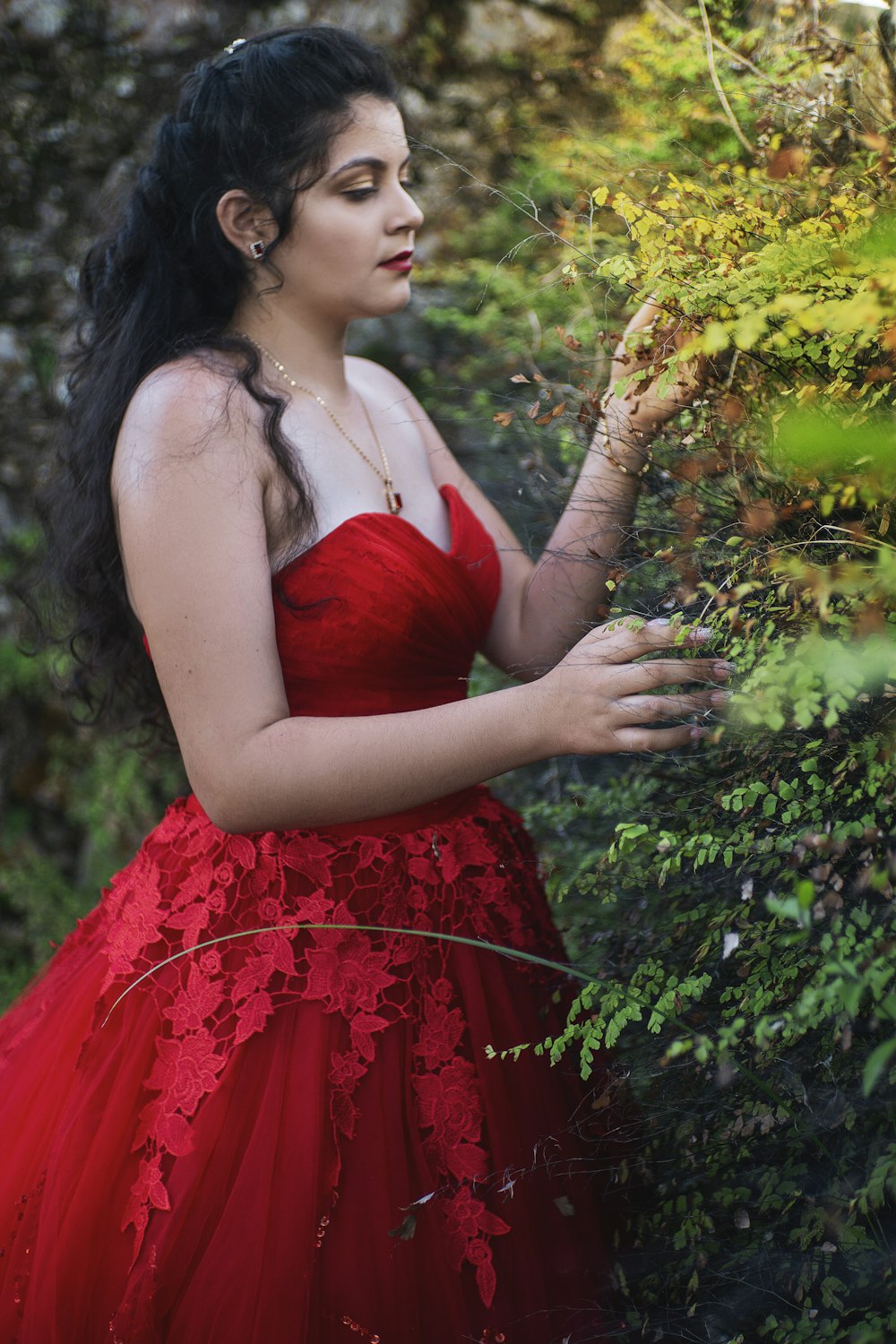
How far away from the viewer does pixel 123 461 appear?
1507 millimetres

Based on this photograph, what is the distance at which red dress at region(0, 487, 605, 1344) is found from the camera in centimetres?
135

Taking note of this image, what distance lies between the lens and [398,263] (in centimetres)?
166

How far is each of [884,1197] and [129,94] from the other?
410 cm

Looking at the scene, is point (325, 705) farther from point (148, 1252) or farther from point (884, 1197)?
point (884, 1197)

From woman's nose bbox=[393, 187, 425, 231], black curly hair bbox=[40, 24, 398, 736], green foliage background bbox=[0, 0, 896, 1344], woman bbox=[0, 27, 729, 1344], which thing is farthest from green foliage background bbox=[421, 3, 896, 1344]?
black curly hair bbox=[40, 24, 398, 736]

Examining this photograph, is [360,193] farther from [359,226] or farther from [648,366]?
[648,366]

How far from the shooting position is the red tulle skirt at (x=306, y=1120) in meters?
1.35

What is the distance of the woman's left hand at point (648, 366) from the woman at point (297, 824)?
0.7 inches

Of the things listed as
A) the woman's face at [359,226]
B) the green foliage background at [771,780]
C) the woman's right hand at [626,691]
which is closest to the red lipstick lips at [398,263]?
the woman's face at [359,226]

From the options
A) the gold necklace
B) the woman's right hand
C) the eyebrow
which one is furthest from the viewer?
the gold necklace

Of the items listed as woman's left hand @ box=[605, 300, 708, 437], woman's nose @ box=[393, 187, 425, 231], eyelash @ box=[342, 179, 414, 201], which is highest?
eyelash @ box=[342, 179, 414, 201]

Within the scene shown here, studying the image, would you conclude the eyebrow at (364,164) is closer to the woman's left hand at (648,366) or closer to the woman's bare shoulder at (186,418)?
the woman's bare shoulder at (186,418)

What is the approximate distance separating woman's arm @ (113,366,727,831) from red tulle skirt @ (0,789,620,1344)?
184 mm

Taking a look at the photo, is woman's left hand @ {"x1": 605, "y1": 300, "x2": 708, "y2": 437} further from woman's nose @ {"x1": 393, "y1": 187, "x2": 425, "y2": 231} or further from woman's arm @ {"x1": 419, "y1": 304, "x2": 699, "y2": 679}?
woman's nose @ {"x1": 393, "y1": 187, "x2": 425, "y2": 231}
